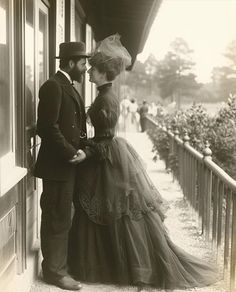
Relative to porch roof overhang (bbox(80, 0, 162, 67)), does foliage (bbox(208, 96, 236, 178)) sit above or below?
below

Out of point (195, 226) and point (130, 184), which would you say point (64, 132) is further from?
point (195, 226)

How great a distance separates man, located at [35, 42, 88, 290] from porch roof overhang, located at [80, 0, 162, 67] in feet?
9.93

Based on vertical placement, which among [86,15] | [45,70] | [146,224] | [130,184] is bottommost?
[146,224]

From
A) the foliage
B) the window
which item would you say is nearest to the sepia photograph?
the window

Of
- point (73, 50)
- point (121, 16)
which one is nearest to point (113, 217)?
point (73, 50)

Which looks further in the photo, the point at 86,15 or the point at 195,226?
the point at 86,15

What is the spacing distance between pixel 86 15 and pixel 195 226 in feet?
15.9

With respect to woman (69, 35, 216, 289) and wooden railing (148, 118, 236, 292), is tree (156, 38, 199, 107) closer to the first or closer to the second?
wooden railing (148, 118, 236, 292)

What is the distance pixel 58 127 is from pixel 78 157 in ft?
1.01

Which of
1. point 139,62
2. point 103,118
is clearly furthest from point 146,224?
point 139,62

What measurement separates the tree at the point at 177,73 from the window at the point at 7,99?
7190 cm

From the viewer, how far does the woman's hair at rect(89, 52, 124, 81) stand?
15.1 ft

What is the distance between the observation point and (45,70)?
543 centimetres

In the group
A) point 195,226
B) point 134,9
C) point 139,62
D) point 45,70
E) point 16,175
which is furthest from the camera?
point 139,62
